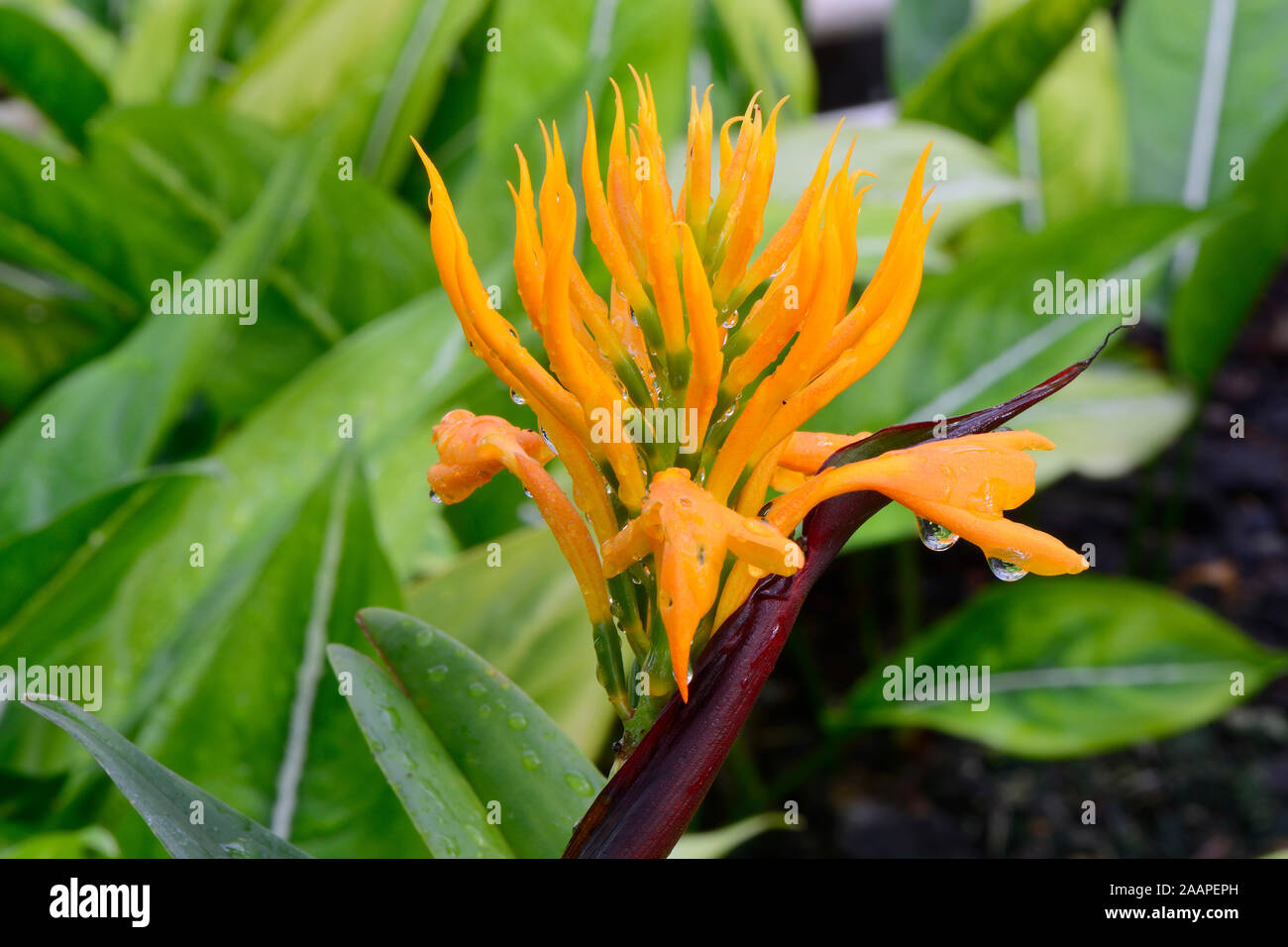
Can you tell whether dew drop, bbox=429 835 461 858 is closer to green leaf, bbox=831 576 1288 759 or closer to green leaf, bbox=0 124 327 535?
green leaf, bbox=0 124 327 535

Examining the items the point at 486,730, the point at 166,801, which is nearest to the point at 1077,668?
the point at 486,730

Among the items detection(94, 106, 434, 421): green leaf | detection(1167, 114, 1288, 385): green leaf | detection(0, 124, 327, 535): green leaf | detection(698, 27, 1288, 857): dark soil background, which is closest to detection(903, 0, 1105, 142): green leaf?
detection(1167, 114, 1288, 385): green leaf

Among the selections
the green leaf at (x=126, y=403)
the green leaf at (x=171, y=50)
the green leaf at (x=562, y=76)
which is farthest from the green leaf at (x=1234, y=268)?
the green leaf at (x=171, y=50)

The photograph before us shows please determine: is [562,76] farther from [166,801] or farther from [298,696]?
[166,801]

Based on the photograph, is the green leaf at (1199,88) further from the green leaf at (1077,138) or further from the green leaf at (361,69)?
the green leaf at (361,69)
